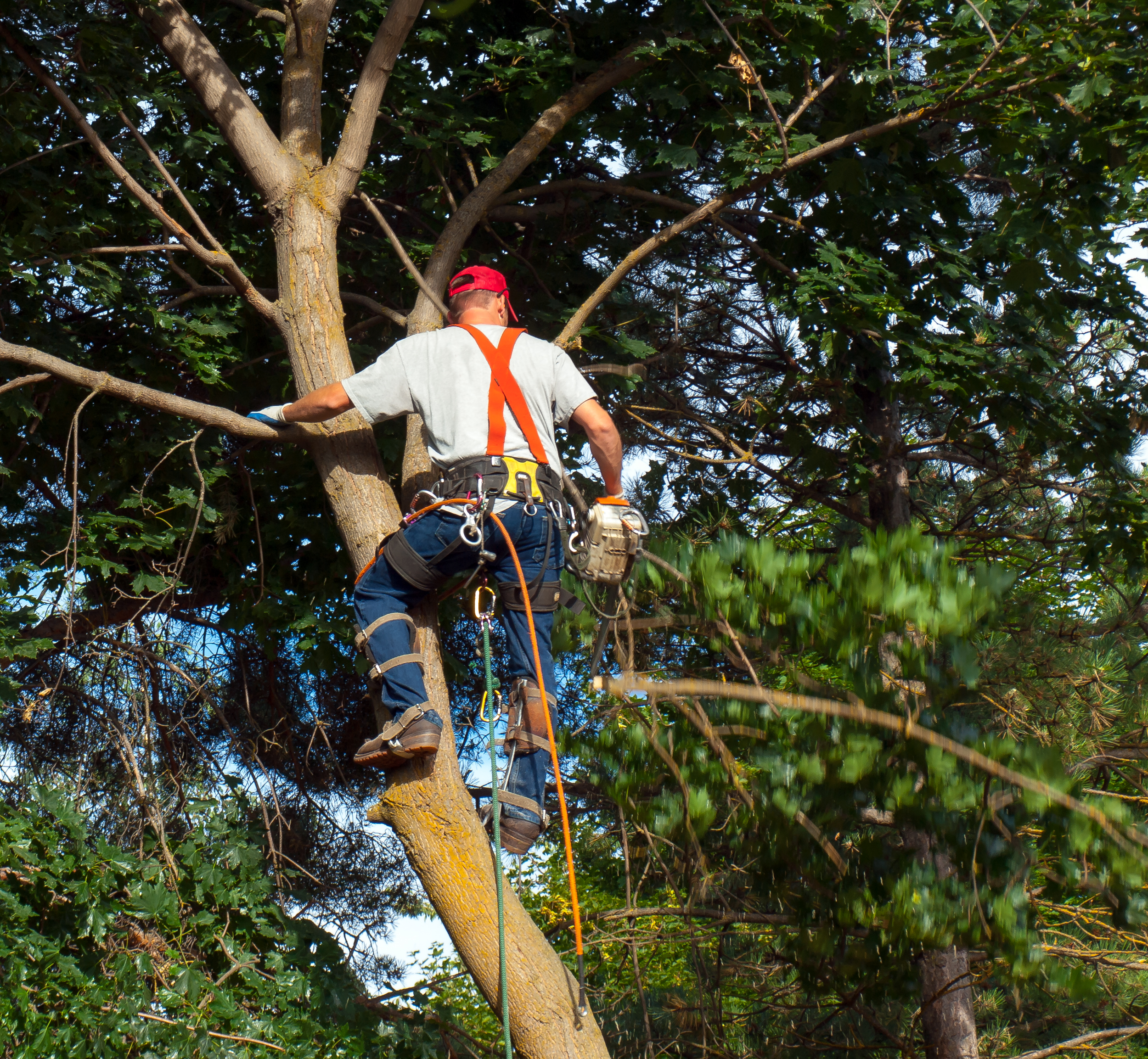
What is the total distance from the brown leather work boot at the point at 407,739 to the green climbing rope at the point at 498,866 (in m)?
0.22

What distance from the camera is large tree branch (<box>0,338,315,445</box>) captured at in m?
3.98

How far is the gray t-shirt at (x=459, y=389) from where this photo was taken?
3.70 metres

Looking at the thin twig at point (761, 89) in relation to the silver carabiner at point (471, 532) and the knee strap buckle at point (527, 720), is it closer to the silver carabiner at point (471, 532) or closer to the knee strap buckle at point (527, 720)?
the silver carabiner at point (471, 532)

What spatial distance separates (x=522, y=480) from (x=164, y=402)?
1.40m

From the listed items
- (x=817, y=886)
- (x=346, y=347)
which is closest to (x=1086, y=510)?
(x=817, y=886)

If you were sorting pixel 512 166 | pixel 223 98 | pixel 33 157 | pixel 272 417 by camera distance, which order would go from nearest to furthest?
pixel 272 417 < pixel 33 157 < pixel 223 98 < pixel 512 166

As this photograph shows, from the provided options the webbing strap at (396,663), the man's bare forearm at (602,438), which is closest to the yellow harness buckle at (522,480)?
the man's bare forearm at (602,438)

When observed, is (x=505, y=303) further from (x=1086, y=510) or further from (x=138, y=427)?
(x=1086, y=510)

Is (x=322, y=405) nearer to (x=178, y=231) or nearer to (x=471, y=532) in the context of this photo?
(x=471, y=532)

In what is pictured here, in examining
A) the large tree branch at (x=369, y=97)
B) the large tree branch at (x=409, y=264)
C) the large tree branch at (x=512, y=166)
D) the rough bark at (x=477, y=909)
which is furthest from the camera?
the large tree branch at (x=512, y=166)

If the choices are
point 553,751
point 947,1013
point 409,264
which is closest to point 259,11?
point 409,264

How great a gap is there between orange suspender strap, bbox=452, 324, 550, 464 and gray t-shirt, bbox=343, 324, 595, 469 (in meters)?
0.02

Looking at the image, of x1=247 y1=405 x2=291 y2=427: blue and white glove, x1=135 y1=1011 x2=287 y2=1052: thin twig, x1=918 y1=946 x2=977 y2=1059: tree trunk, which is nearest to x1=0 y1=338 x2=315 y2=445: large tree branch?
x1=247 y1=405 x2=291 y2=427: blue and white glove

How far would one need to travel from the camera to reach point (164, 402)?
13.2 feet
